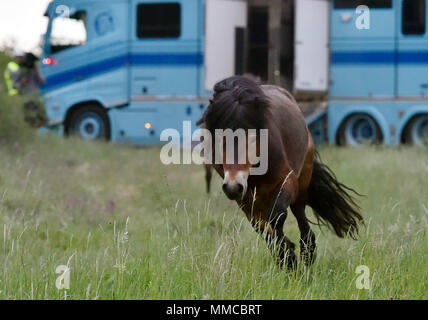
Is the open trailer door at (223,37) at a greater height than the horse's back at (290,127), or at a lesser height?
greater

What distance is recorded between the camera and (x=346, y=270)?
4.91 metres

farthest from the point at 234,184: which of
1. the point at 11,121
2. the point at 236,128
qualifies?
the point at 11,121

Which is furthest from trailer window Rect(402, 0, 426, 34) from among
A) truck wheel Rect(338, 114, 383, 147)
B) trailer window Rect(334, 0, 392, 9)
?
truck wheel Rect(338, 114, 383, 147)

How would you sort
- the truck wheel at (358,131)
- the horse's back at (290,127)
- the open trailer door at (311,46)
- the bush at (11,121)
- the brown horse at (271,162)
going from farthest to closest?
the truck wheel at (358,131), the open trailer door at (311,46), the bush at (11,121), the horse's back at (290,127), the brown horse at (271,162)

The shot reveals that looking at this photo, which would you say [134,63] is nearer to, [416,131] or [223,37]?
[223,37]

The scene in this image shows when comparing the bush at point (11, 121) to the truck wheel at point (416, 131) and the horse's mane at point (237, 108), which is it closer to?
the truck wheel at point (416, 131)

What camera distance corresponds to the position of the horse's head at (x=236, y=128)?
4461mm

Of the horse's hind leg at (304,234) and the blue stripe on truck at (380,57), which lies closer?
the horse's hind leg at (304,234)

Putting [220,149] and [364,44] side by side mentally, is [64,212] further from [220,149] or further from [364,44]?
[364,44]

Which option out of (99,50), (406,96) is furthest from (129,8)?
(406,96)

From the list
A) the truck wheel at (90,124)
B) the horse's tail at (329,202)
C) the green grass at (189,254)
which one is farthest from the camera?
the truck wheel at (90,124)

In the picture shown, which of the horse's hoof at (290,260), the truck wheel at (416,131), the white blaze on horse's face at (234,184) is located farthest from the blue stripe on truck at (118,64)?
the white blaze on horse's face at (234,184)

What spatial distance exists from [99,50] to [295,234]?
10.5m

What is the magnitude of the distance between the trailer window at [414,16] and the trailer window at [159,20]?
445 centimetres
